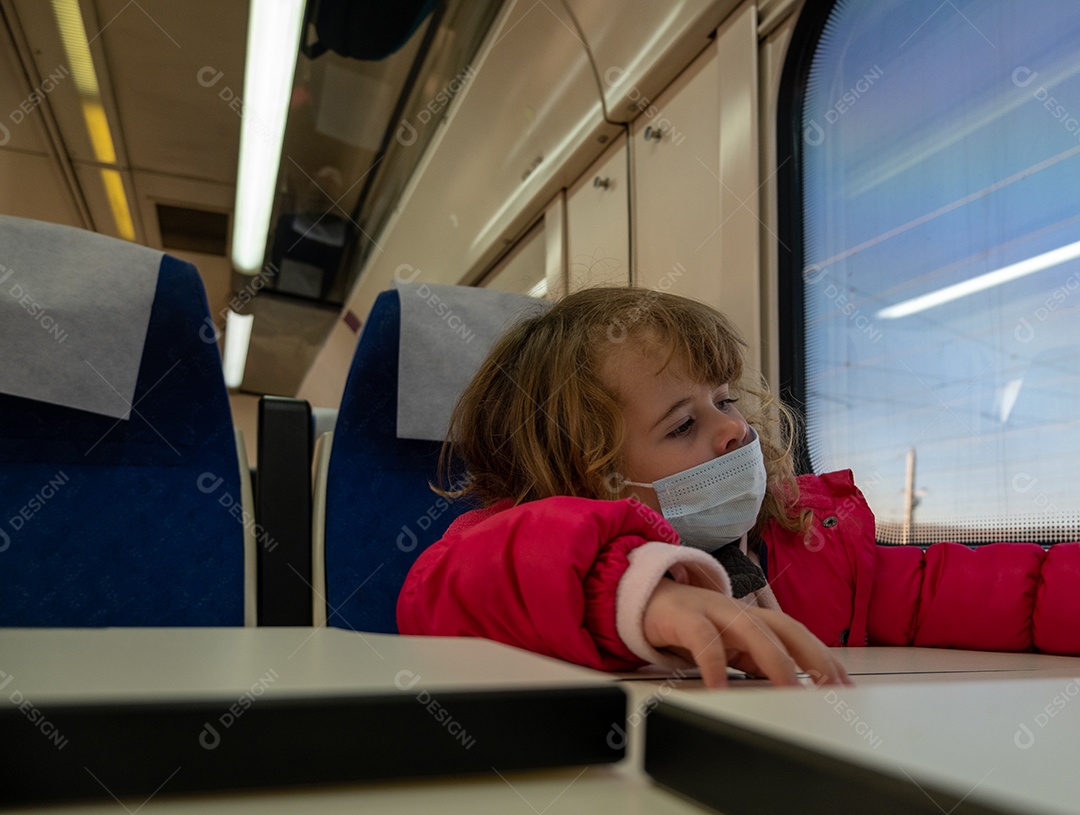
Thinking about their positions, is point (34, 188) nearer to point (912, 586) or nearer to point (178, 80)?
point (178, 80)

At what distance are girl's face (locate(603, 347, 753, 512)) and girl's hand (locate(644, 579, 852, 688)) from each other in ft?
1.93

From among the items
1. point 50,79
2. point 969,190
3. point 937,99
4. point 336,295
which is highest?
point 50,79

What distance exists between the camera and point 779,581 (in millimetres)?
1381

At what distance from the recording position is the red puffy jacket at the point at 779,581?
28.8 inches

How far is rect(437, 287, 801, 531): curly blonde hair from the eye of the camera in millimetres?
1271

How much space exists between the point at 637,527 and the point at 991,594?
0.78 metres

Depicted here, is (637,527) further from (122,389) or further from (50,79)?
(50,79)

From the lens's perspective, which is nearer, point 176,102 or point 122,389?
point 122,389

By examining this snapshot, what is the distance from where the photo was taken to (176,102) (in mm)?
3666

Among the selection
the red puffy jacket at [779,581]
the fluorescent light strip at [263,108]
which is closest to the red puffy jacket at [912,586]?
the red puffy jacket at [779,581]

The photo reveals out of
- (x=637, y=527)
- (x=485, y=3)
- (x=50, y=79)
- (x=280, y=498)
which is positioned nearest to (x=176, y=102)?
(x=50, y=79)

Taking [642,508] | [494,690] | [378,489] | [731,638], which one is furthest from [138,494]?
[494,690]

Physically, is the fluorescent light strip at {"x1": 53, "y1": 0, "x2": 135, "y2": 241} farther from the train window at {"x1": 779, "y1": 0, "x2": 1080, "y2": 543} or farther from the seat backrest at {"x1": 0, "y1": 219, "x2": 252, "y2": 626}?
the train window at {"x1": 779, "y1": 0, "x2": 1080, "y2": 543}

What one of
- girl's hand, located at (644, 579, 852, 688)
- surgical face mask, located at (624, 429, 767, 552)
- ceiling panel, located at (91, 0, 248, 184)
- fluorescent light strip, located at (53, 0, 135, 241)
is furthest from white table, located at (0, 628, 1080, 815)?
fluorescent light strip, located at (53, 0, 135, 241)
